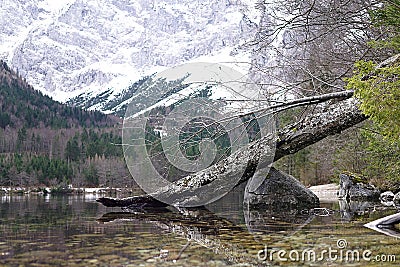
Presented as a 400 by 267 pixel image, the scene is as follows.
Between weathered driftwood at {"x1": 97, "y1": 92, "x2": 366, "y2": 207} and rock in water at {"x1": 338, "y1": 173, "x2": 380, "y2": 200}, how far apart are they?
9043 millimetres

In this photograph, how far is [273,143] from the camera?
865 cm

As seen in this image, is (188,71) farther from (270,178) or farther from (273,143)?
(270,178)

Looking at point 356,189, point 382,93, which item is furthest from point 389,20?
point 356,189

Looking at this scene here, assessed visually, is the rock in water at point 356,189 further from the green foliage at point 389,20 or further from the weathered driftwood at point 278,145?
the green foliage at point 389,20

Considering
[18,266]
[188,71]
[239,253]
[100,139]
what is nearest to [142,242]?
[239,253]

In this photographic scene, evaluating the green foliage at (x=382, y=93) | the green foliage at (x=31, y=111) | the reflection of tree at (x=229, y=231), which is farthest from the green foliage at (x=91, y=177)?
the green foliage at (x=382, y=93)

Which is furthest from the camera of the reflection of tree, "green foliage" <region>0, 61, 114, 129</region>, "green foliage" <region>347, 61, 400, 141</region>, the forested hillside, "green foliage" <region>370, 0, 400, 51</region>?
"green foliage" <region>0, 61, 114, 129</region>

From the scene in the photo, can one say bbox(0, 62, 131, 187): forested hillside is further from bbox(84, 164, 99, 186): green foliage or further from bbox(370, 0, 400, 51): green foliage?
bbox(370, 0, 400, 51): green foliage

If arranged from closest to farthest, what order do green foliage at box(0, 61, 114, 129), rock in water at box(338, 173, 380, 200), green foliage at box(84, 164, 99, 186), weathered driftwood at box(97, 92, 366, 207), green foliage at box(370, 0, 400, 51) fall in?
1. green foliage at box(370, 0, 400, 51)
2. weathered driftwood at box(97, 92, 366, 207)
3. rock in water at box(338, 173, 380, 200)
4. green foliage at box(84, 164, 99, 186)
5. green foliage at box(0, 61, 114, 129)

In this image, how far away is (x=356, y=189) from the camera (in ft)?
57.1

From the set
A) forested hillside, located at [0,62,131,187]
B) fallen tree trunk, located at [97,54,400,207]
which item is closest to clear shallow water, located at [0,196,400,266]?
fallen tree trunk, located at [97,54,400,207]

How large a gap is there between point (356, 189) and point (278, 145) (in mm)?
9923

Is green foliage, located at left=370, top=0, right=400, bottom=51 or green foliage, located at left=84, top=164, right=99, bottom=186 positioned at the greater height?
green foliage, located at left=84, top=164, right=99, bottom=186

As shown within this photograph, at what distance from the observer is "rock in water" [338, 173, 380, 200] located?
16812 mm
